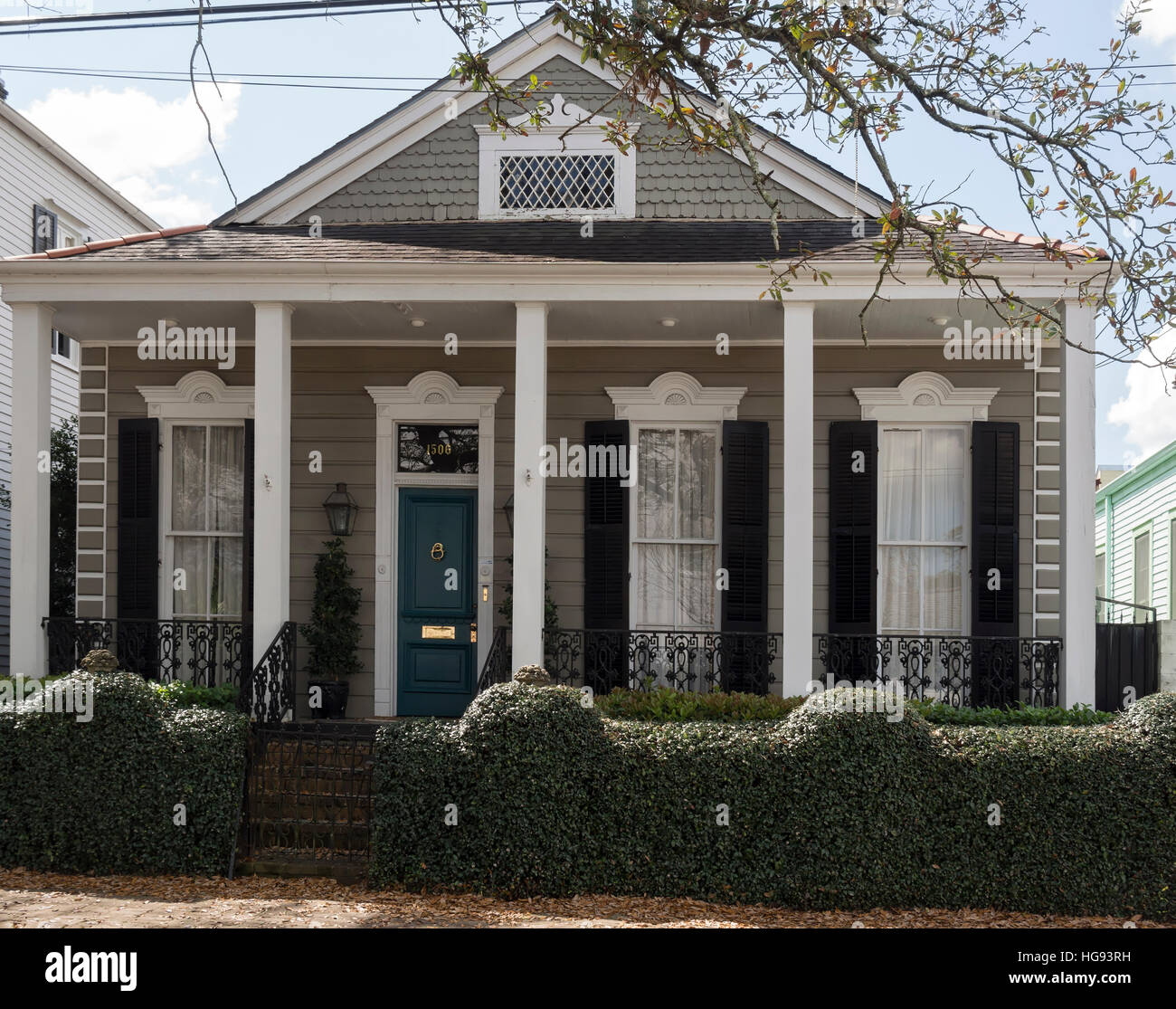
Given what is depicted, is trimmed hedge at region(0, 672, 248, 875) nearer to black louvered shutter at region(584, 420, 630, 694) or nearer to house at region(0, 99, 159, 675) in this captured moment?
black louvered shutter at region(584, 420, 630, 694)

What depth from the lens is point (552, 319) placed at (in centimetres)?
1011

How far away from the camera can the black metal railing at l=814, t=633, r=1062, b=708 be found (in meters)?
9.52

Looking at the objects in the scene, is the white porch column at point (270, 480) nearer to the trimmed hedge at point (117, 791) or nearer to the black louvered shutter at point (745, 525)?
the trimmed hedge at point (117, 791)

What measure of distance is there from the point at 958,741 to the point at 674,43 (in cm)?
478

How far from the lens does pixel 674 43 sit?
6.12 m

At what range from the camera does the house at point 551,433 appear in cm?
963

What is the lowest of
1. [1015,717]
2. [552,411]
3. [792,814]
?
[792,814]

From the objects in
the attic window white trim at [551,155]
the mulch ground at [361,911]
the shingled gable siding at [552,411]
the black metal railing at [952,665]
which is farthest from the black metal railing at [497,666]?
the attic window white trim at [551,155]

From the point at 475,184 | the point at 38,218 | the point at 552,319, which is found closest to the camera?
the point at 552,319

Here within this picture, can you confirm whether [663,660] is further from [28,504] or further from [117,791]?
[28,504]

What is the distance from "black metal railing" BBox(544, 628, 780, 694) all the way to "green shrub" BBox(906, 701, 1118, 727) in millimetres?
1650

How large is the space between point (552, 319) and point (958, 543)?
4362mm

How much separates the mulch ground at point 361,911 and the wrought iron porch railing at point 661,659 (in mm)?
2947

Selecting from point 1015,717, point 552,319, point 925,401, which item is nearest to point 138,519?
point 552,319
